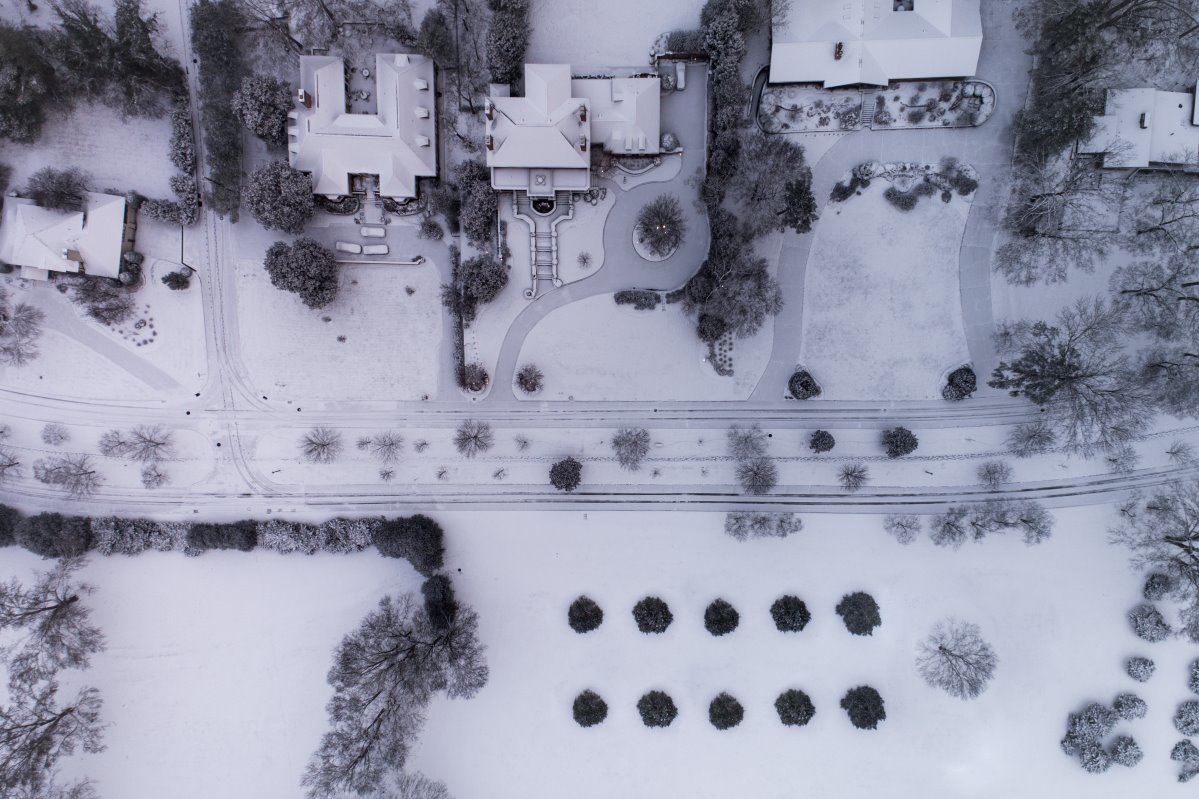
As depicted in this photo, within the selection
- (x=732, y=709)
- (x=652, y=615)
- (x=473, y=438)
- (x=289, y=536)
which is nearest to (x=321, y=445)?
(x=289, y=536)

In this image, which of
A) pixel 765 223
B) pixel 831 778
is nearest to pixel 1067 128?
pixel 765 223

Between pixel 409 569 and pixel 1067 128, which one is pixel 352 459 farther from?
pixel 1067 128

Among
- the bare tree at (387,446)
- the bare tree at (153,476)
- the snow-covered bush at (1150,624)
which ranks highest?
the bare tree at (387,446)

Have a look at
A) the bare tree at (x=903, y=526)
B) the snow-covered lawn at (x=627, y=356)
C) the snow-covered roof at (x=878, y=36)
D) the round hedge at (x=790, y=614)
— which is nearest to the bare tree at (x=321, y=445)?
the snow-covered lawn at (x=627, y=356)

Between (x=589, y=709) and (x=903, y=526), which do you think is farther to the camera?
(x=589, y=709)

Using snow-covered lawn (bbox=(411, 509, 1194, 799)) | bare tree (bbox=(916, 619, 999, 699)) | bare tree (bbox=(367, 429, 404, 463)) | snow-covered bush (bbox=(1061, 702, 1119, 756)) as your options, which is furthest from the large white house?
snow-covered bush (bbox=(1061, 702, 1119, 756))

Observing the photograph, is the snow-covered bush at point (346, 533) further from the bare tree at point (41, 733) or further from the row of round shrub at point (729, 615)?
the bare tree at point (41, 733)

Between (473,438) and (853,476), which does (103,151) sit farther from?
(853,476)
